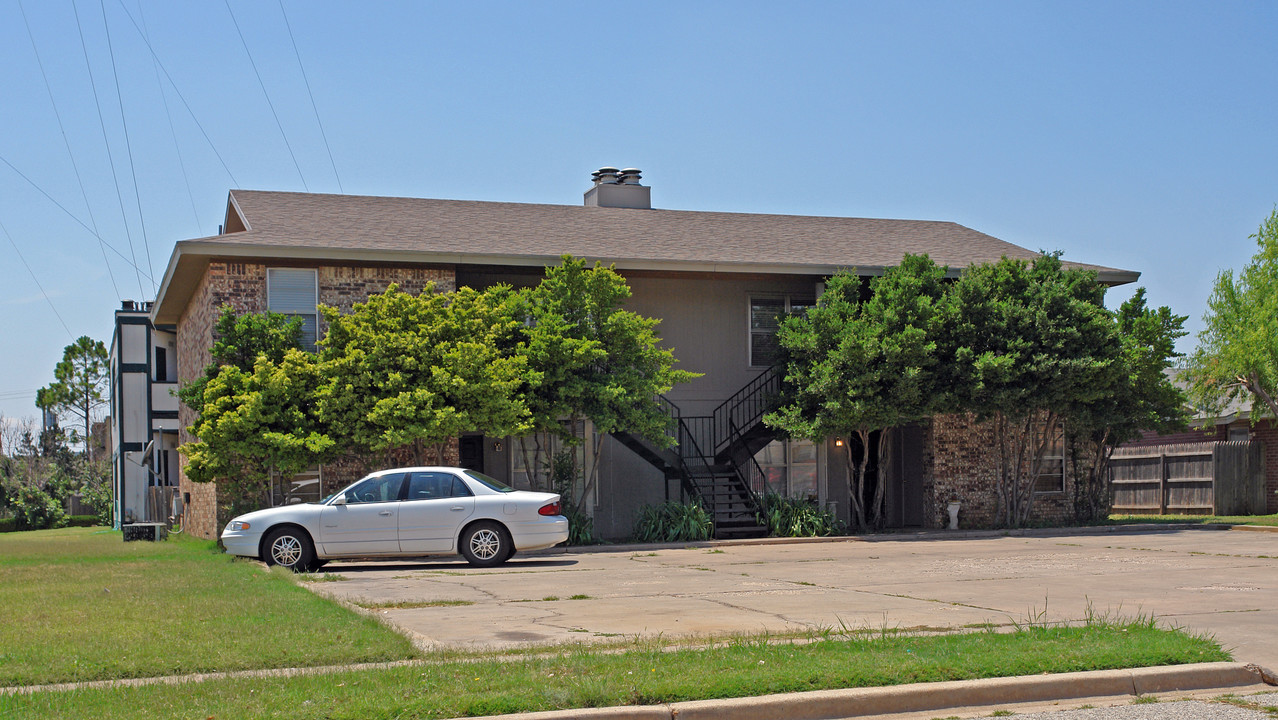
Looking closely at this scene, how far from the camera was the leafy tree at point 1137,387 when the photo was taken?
22641 millimetres

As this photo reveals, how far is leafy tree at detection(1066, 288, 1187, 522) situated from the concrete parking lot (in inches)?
137

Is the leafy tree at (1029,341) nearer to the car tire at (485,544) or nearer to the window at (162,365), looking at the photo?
the car tire at (485,544)

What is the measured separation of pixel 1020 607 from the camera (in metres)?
11.0

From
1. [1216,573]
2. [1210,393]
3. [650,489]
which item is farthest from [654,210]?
[1216,573]

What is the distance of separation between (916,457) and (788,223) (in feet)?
21.4

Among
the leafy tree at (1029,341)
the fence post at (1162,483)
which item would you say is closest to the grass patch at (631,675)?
the leafy tree at (1029,341)

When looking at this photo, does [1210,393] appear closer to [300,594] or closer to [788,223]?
[788,223]

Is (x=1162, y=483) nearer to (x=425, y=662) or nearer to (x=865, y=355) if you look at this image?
(x=865, y=355)

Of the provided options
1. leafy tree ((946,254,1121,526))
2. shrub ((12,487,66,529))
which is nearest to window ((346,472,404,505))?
leafy tree ((946,254,1121,526))

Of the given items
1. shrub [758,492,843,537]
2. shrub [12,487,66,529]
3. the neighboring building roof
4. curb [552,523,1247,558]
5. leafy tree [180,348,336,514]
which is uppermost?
the neighboring building roof

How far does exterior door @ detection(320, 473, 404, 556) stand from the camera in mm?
16250

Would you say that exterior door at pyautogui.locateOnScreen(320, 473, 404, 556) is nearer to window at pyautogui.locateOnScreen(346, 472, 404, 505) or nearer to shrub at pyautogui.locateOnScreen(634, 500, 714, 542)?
window at pyautogui.locateOnScreen(346, 472, 404, 505)

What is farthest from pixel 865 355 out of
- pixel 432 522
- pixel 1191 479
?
pixel 1191 479

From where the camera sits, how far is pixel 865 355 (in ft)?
70.0
